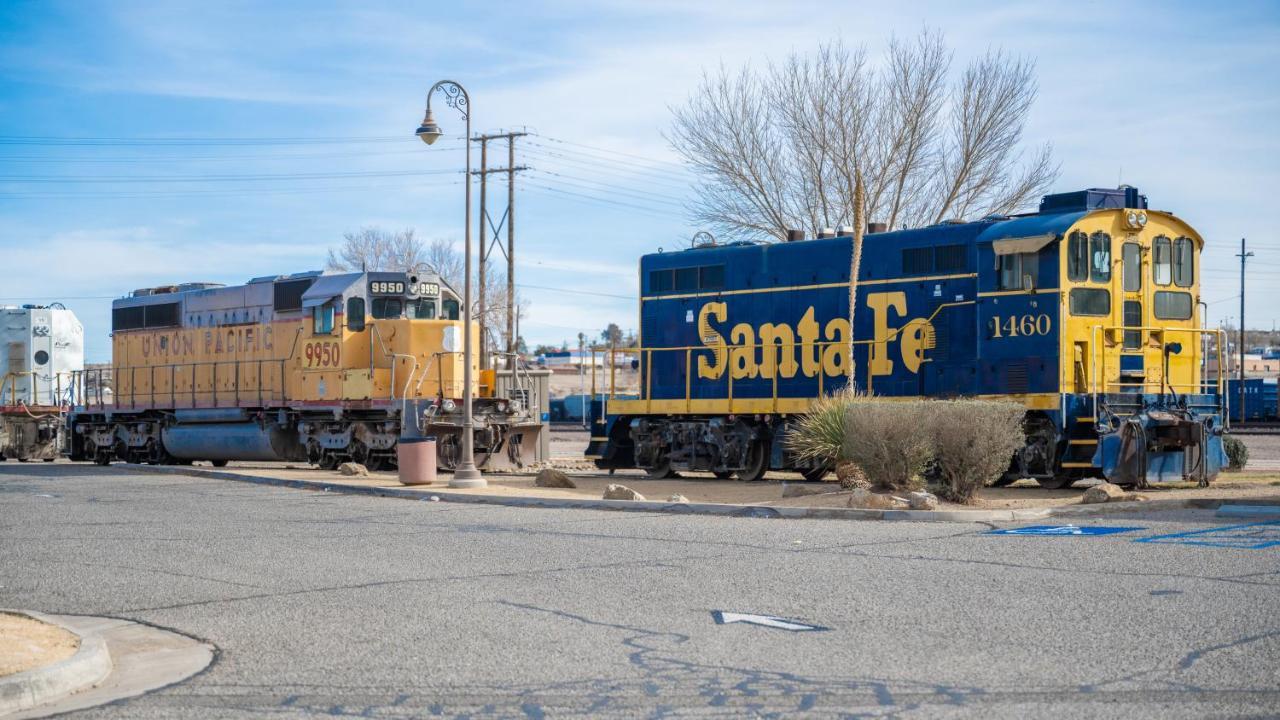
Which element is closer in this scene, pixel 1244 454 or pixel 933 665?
pixel 933 665

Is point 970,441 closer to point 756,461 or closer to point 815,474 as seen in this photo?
point 815,474

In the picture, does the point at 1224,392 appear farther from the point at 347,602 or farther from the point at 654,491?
the point at 347,602

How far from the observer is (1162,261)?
749 inches

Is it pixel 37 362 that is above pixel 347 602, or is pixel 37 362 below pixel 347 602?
above

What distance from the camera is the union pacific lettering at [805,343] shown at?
20.4 m

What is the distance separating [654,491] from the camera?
1980cm

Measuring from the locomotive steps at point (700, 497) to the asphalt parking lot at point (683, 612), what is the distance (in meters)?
0.68

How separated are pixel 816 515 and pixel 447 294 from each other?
1309cm

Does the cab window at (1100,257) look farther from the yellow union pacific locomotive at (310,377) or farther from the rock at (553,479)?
the yellow union pacific locomotive at (310,377)

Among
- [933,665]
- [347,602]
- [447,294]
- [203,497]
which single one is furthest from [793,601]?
[447,294]

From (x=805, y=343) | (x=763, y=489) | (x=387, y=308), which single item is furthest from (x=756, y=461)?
(x=387, y=308)

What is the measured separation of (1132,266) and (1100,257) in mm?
659

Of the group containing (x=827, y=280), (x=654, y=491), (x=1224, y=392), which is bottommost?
(x=654, y=491)

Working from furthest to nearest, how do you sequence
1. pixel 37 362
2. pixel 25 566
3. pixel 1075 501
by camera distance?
pixel 37 362
pixel 1075 501
pixel 25 566
